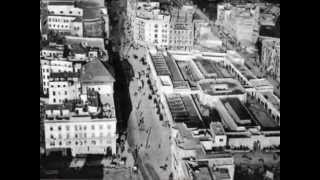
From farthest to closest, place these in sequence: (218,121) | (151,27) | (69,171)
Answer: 1. (151,27)
2. (218,121)
3. (69,171)

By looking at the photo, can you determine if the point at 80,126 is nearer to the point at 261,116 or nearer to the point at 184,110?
the point at 184,110

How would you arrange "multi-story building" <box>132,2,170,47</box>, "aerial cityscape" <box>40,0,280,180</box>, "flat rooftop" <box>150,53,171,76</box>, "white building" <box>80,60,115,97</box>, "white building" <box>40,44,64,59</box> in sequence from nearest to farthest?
"aerial cityscape" <box>40,0,280,180</box> → "white building" <box>80,60,115,97</box> → "white building" <box>40,44,64,59</box> → "flat rooftop" <box>150,53,171,76</box> → "multi-story building" <box>132,2,170,47</box>

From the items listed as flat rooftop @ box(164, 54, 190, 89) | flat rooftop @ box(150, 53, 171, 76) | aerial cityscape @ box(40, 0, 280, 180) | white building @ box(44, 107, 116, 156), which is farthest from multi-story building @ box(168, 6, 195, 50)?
white building @ box(44, 107, 116, 156)

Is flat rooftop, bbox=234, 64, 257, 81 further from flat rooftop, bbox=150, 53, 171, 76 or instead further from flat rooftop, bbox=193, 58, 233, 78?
flat rooftop, bbox=150, 53, 171, 76

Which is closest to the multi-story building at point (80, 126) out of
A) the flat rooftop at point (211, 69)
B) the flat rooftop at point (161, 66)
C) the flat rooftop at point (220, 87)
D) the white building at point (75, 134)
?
the white building at point (75, 134)

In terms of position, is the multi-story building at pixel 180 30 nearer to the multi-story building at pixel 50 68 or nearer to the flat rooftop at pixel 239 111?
the flat rooftop at pixel 239 111
